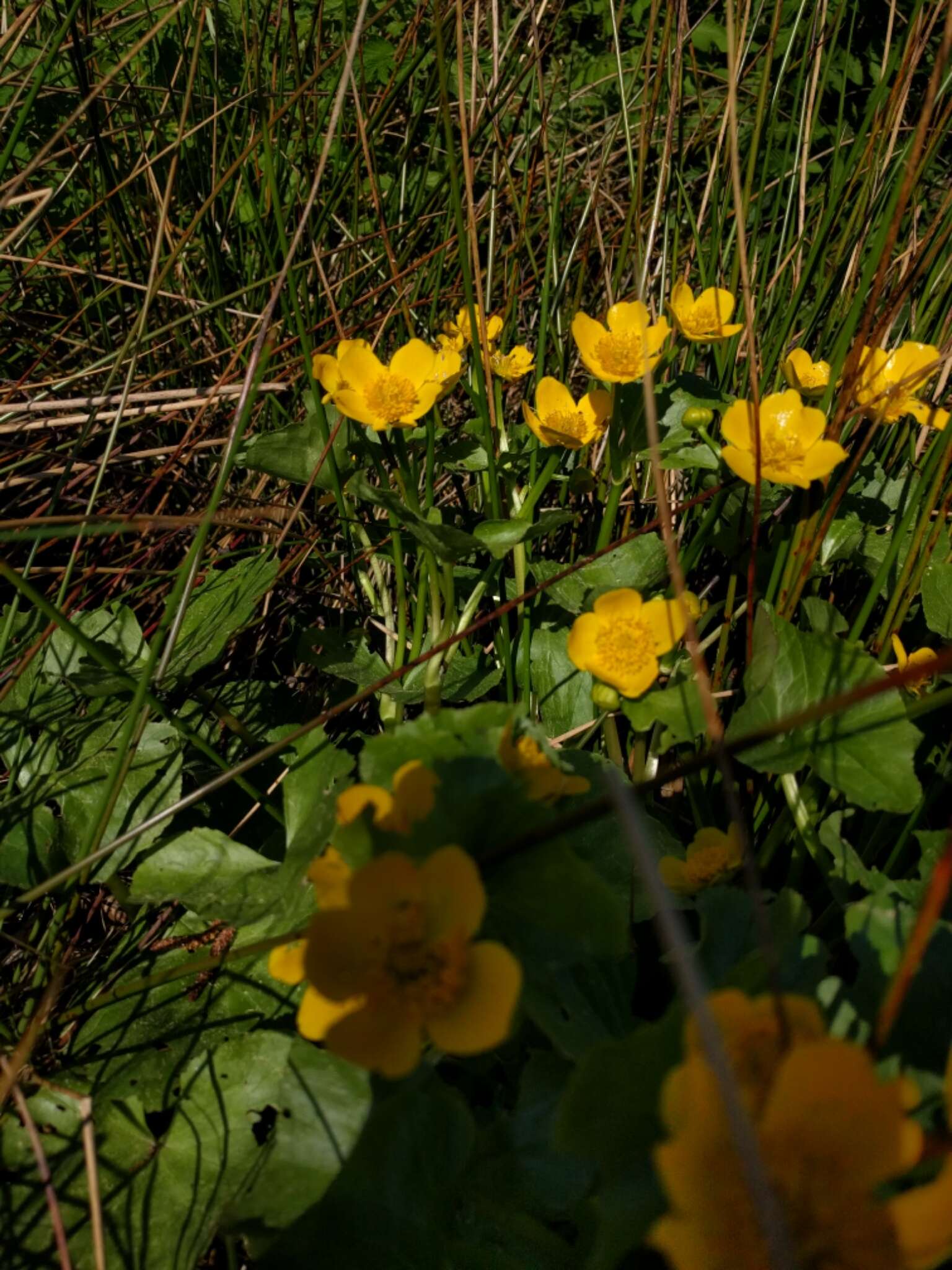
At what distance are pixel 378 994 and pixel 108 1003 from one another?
626 millimetres

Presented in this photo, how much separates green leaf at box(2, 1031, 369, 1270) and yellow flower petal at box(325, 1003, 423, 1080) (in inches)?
11.5

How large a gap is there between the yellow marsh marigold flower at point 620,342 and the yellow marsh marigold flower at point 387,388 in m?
0.24

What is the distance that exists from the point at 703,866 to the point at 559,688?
413mm

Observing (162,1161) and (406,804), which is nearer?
(406,804)

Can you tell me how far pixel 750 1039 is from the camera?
50 cm

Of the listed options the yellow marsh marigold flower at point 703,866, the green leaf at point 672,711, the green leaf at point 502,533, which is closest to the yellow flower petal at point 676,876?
the yellow marsh marigold flower at point 703,866

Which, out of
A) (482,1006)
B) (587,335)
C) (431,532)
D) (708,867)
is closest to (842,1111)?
(482,1006)

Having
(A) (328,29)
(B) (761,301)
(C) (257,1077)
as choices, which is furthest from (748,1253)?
(A) (328,29)

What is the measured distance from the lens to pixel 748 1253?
46 centimetres

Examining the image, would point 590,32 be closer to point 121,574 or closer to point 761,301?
point 761,301

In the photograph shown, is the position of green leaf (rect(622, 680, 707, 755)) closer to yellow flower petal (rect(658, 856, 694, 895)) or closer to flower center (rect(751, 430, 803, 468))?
yellow flower petal (rect(658, 856, 694, 895))

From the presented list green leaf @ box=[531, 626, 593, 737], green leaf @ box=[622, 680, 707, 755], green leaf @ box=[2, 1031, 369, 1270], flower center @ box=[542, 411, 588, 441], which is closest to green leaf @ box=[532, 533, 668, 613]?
green leaf @ box=[531, 626, 593, 737]

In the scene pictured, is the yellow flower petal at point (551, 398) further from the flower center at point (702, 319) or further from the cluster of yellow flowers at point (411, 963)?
the cluster of yellow flowers at point (411, 963)

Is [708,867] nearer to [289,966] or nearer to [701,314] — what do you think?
[289,966]
